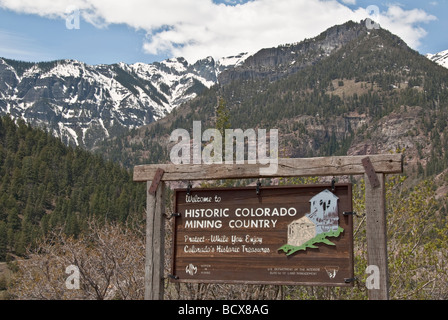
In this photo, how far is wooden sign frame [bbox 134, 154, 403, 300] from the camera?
251 inches

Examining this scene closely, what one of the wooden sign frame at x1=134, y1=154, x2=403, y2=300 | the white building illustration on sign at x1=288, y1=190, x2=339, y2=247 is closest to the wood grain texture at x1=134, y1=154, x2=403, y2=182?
the wooden sign frame at x1=134, y1=154, x2=403, y2=300

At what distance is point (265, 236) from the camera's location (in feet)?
22.4

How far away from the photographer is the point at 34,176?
140500mm

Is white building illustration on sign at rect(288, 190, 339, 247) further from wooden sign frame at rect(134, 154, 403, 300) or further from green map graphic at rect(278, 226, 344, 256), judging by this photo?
wooden sign frame at rect(134, 154, 403, 300)

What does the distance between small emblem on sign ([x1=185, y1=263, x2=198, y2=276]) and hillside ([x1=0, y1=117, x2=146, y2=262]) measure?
95.5 meters

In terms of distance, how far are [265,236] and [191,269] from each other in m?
1.19

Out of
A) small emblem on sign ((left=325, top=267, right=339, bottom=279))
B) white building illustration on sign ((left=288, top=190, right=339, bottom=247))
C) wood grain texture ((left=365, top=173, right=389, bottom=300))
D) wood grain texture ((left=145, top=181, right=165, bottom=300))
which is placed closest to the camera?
wood grain texture ((left=365, top=173, right=389, bottom=300))

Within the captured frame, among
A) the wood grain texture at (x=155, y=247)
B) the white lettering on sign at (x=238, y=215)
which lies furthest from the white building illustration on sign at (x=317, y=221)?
the wood grain texture at (x=155, y=247)

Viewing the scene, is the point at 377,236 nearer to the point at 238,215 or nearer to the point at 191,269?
the point at 238,215

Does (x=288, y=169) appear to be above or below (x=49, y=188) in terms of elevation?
below

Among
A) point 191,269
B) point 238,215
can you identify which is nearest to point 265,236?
point 238,215

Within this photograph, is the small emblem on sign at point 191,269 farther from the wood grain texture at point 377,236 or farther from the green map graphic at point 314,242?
A: the wood grain texture at point 377,236

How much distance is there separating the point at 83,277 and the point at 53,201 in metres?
134

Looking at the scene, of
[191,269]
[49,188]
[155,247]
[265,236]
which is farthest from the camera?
[49,188]
